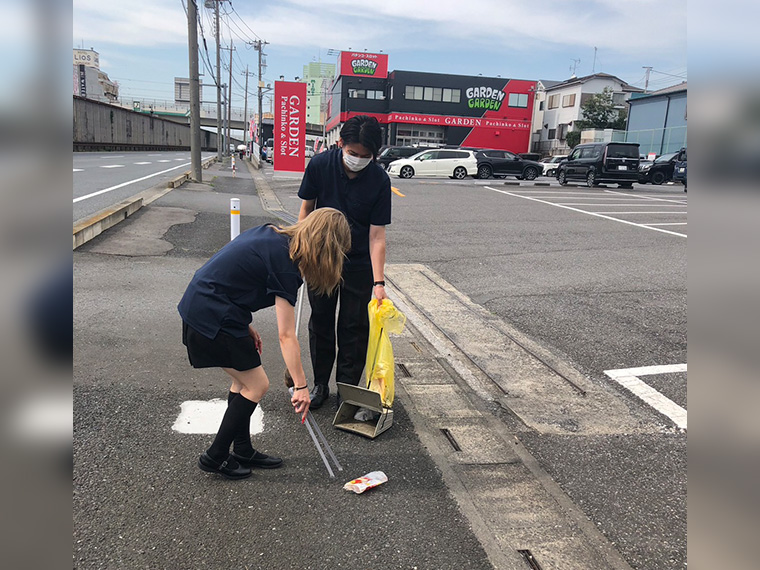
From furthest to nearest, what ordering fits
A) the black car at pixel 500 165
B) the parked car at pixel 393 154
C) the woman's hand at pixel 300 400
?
the parked car at pixel 393 154, the black car at pixel 500 165, the woman's hand at pixel 300 400

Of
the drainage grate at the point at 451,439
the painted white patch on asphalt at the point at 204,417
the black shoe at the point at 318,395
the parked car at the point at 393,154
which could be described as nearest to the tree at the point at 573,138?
the parked car at the point at 393,154

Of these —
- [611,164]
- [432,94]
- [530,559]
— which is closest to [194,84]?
[611,164]

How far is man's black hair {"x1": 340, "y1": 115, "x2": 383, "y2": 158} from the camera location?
3594mm

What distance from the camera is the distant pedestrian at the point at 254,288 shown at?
2779mm

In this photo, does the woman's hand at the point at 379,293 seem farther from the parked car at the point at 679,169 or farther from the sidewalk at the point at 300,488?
the parked car at the point at 679,169

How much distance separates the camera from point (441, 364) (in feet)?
16.1

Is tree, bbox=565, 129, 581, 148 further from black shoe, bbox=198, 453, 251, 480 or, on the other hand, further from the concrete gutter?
black shoe, bbox=198, 453, 251, 480

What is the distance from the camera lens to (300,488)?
3039 millimetres

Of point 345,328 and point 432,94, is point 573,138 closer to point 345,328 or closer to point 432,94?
point 432,94

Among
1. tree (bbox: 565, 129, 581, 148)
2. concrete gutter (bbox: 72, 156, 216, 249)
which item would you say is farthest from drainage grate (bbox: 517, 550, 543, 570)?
tree (bbox: 565, 129, 581, 148)

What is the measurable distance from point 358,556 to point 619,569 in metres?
1.19

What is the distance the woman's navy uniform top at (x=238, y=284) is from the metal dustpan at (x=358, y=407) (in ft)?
3.60

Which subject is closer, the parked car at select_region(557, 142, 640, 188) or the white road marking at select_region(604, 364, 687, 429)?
the white road marking at select_region(604, 364, 687, 429)

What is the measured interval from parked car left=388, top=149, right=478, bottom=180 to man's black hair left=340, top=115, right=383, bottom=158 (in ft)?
75.4
